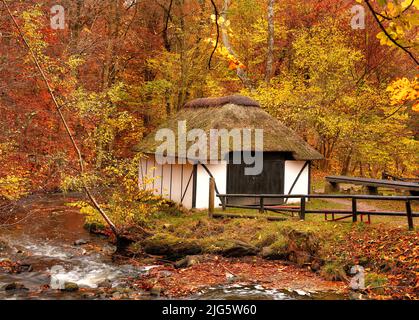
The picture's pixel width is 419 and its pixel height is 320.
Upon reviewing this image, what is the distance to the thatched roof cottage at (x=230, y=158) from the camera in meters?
18.3

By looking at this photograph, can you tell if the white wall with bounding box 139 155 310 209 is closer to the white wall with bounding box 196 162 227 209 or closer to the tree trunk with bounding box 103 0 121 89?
the white wall with bounding box 196 162 227 209

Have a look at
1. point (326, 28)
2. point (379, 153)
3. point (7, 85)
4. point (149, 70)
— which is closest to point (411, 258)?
point (379, 153)

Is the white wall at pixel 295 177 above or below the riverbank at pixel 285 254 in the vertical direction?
above

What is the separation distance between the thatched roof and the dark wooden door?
813 mm

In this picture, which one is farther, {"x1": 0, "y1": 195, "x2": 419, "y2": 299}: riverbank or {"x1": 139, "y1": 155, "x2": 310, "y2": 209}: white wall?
{"x1": 139, "y1": 155, "x2": 310, "y2": 209}: white wall

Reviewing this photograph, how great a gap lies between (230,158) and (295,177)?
3437 mm

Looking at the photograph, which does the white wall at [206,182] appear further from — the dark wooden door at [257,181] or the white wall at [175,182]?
the white wall at [175,182]

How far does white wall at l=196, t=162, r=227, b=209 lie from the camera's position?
18.2 meters

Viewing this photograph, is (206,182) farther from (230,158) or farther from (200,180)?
(230,158)

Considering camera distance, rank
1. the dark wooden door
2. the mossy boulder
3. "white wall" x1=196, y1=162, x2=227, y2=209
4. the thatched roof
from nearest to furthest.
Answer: the mossy boulder, "white wall" x1=196, y1=162, x2=227, y2=209, the dark wooden door, the thatched roof

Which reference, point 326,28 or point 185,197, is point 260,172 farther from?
point 326,28

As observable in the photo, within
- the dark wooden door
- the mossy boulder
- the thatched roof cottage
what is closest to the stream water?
the mossy boulder

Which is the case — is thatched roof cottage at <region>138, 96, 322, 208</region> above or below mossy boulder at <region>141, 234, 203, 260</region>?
above

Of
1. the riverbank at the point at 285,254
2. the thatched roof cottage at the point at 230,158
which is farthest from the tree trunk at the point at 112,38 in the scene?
the riverbank at the point at 285,254
